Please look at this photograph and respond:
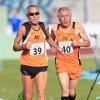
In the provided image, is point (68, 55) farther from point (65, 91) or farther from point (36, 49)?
point (36, 49)

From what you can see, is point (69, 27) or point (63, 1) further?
point (63, 1)

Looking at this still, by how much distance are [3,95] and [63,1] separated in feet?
88.4

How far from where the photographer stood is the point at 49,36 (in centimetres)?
1066

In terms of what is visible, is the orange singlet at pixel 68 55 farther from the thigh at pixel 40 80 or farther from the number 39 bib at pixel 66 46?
the thigh at pixel 40 80

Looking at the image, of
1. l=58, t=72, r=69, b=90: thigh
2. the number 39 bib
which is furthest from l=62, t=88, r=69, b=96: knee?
the number 39 bib

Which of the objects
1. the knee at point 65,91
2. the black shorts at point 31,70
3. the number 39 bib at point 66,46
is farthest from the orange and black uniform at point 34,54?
the knee at point 65,91

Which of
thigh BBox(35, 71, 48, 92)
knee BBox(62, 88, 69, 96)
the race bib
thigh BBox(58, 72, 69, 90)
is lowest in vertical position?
knee BBox(62, 88, 69, 96)

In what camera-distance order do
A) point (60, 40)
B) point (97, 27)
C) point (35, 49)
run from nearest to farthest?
point (35, 49) < point (60, 40) < point (97, 27)

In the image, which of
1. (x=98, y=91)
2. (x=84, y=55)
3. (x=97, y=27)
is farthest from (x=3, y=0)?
(x=98, y=91)

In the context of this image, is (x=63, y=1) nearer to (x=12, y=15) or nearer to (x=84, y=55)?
(x=12, y=15)

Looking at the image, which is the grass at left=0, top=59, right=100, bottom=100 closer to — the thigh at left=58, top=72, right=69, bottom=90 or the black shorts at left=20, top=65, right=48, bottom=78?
the thigh at left=58, top=72, right=69, bottom=90

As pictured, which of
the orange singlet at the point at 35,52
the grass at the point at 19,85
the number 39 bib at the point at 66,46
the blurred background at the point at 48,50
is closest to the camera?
the orange singlet at the point at 35,52

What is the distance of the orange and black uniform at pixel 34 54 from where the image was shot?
10320 millimetres

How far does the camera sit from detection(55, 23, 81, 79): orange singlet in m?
11.0
